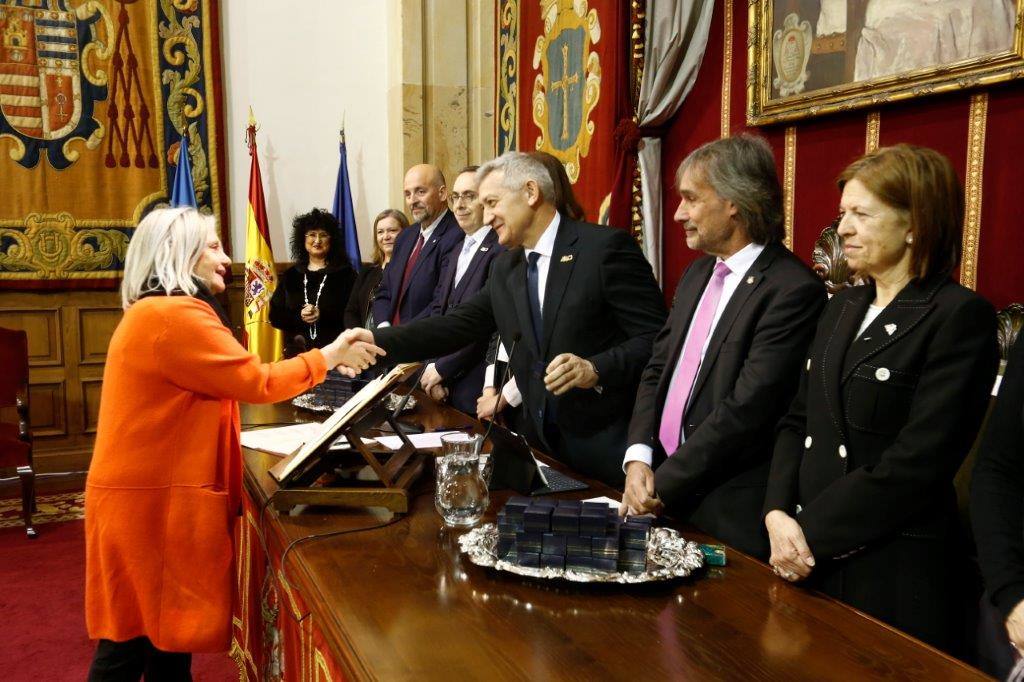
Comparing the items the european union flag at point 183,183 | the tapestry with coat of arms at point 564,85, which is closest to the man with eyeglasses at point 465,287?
the tapestry with coat of arms at point 564,85

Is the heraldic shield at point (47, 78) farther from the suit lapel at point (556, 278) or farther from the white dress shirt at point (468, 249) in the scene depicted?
the suit lapel at point (556, 278)

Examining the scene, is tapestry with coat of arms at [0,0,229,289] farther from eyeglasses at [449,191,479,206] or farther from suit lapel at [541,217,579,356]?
suit lapel at [541,217,579,356]

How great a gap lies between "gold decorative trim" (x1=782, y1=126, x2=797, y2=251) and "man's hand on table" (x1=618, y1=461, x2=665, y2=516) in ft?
6.68

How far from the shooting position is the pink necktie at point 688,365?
2.09 m

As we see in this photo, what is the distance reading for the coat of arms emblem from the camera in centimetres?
468

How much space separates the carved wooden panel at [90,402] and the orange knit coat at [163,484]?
429cm

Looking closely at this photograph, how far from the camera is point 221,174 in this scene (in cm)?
611

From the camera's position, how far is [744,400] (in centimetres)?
190

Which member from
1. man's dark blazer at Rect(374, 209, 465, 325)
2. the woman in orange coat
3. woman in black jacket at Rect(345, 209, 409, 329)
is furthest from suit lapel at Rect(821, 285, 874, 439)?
woman in black jacket at Rect(345, 209, 409, 329)

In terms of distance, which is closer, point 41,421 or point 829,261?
point 829,261

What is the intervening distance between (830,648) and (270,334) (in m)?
5.20

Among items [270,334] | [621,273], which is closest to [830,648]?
[621,273]

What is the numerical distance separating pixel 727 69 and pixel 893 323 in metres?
2.70

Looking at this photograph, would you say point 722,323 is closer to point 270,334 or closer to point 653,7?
point 653,7
